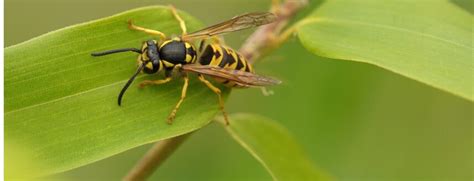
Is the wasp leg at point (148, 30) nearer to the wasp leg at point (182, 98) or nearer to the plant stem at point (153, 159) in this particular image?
the wasp leg at point (182, 98)

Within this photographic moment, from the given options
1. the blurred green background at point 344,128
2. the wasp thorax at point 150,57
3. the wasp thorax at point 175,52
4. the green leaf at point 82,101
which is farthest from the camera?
the blurred green background at point 344,128

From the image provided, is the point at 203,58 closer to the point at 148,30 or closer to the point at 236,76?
the point at 236,76

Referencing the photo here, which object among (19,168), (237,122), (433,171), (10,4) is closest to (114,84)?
(237,122)

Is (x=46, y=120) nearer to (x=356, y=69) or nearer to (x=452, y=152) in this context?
(x=356, y=69)

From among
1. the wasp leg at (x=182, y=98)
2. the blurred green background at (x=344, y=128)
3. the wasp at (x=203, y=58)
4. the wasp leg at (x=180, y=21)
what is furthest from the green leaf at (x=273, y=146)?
the blurred green background at (x=344, y=128)

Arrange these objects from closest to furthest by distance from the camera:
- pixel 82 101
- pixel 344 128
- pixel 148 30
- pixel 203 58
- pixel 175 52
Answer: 1. pixel 82 101
2. pixel 148 30
3. pixel 175 52
4. pixel 203 58
5. pixel 344 128

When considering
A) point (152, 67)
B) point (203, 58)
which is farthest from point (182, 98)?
point (203, 58)

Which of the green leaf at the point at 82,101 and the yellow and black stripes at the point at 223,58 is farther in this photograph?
the yellow and black stripes at the point at 223,58
